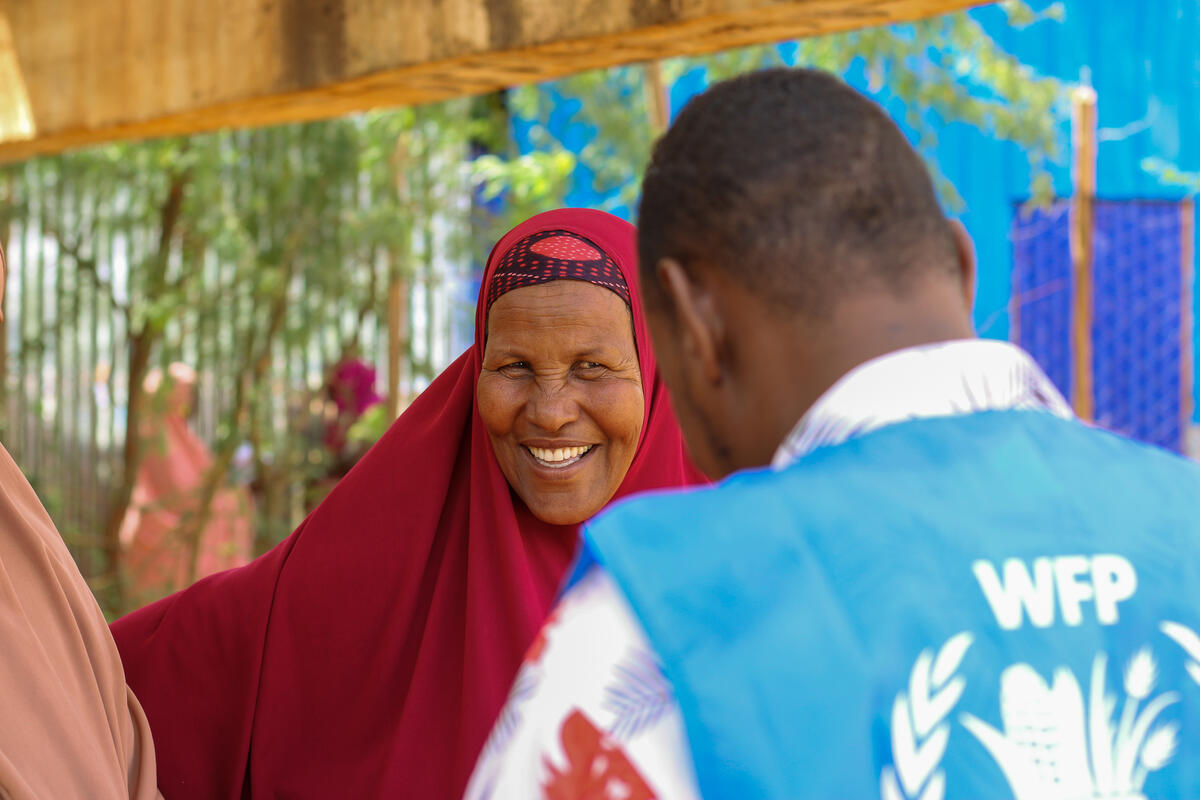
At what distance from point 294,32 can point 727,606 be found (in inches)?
110

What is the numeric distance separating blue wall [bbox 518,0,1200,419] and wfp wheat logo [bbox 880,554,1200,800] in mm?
7787

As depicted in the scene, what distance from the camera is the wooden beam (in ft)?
8.76

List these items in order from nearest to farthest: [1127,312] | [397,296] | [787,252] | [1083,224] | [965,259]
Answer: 1. [787,252]
2. [965,259]
3. [1083,224]
4. [397,296]
5. [1127,312]

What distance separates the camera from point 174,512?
6.61m

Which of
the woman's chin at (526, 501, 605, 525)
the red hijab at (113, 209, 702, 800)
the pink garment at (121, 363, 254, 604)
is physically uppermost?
the woman's chin at (526, 501, 605, 525)

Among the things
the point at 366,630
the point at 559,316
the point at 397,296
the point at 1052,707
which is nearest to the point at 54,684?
the point at 366,630

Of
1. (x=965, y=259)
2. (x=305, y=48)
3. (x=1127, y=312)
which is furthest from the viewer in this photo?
(x=1127, y=312)

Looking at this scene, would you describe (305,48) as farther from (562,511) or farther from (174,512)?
(174,512)

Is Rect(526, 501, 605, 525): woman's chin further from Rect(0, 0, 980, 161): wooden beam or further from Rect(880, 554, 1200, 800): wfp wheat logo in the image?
Rect(880, 554, 1200, 800): wfp wheat logo

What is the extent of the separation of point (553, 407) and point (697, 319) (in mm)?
1305

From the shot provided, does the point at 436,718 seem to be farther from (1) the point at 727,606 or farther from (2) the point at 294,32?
(2) the point at 294,32

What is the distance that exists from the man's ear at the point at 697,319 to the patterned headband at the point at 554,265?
131cm

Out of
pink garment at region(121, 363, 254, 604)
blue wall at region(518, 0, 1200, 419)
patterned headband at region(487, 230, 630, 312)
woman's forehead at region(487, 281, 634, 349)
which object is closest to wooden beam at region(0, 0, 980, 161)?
patterned headband at region(487, 230, 630, 312)

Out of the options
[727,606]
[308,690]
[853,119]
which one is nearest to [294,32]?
[308,690]
